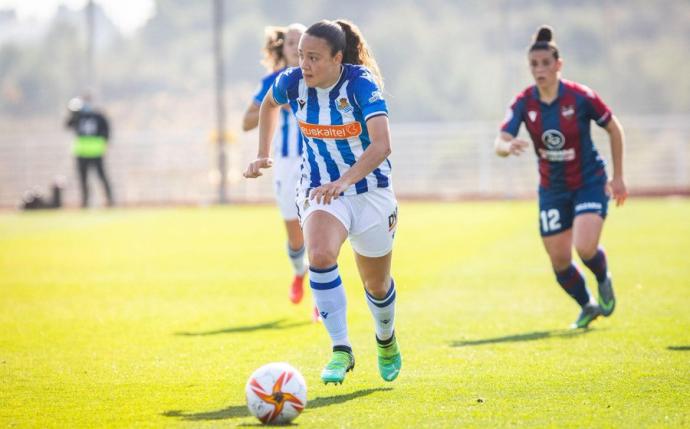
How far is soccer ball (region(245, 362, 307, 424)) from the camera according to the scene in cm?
582

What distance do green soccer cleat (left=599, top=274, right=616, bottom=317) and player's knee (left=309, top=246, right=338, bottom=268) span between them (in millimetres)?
3542

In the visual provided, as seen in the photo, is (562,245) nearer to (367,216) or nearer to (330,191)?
A: (367,216)

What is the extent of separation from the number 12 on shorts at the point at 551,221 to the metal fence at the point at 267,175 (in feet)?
78.2

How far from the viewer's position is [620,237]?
60.4 feet

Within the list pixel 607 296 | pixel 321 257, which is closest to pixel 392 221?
pixel 321 257

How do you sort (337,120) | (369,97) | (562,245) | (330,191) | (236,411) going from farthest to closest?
1. (562,245)
2. (337,120)
3. (369,97)
4. (330,191)
5. (236,411)

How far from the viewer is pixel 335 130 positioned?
679cm

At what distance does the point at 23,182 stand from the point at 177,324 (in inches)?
1135

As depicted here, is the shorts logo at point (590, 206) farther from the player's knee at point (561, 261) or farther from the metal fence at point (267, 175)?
the metal fence at point (267, 175)

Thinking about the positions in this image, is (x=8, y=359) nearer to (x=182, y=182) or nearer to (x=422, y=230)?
(x=422, y=230)

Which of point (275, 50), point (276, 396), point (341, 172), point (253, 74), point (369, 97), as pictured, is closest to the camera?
point (276, 396)

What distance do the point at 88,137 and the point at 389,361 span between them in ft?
76.4

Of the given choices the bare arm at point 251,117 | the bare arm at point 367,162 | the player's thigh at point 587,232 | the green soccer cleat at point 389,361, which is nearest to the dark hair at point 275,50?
the bare arm at point 251,117

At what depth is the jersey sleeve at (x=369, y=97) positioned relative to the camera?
664 centimetres
